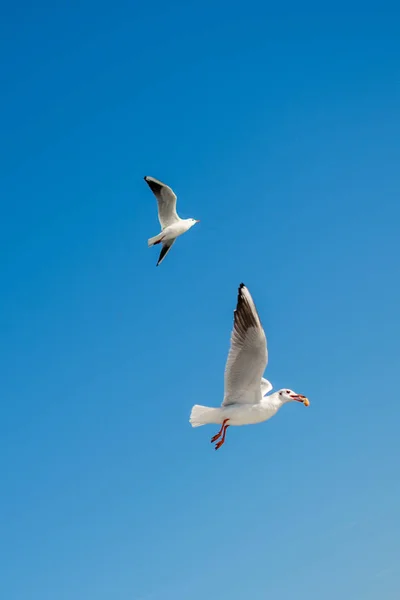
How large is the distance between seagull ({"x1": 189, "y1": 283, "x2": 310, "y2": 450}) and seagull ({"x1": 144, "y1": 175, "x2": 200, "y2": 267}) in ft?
42.6

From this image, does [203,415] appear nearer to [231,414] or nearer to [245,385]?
[231,414]

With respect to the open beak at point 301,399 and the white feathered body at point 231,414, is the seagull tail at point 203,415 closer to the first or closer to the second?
the white feathered body at point 231,414

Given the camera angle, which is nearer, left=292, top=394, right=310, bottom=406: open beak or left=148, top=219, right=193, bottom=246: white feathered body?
left=292, top=394, right=310, bottom=406: open beak

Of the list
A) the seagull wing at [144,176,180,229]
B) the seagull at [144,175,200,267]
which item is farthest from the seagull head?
the seagull wing at [144,176,180,229]

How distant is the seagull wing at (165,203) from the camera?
29.8 metres

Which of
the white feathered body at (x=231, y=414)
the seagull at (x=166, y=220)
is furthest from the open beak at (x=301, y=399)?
the seagull at (x=166, y=220)

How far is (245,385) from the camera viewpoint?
16.9m

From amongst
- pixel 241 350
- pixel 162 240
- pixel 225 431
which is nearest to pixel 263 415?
pixel 225 431

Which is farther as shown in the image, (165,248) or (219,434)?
(165,248)

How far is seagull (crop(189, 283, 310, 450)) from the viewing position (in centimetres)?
1557

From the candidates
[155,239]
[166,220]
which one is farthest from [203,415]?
[166,220]

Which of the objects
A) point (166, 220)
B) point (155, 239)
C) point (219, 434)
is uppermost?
point (166, 220)

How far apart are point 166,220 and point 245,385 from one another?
14.9m

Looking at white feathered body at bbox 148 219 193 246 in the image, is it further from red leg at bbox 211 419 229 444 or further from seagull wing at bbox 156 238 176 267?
red leg at bbox 211 419 229 444
